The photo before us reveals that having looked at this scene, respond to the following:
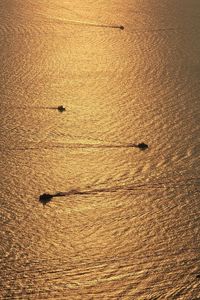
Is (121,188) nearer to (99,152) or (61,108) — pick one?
(99,152)

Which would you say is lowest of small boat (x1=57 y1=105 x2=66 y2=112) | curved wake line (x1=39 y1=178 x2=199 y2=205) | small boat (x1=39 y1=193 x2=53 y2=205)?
small boat (x1=39 y1=193 x2=53 y2=205)

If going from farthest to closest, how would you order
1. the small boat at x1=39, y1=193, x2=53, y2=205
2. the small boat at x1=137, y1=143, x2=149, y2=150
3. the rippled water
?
the small boat at x1=137, y1=143, x2=149, y2=150
the small boat at x1=39, y1=193, x2=53, y2=205
the rippled water

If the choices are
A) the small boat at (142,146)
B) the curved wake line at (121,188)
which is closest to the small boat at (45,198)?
the curved wake line at (121,188)

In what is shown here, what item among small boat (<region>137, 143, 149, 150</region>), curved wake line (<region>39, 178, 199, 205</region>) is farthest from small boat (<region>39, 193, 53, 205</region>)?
small boat (<region>137, 143, 149, 150</region>)

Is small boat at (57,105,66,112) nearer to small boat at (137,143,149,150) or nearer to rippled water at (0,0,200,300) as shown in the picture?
rippled water at (0,0,200,300)

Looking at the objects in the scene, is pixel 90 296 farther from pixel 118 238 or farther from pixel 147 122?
pixel 147 122

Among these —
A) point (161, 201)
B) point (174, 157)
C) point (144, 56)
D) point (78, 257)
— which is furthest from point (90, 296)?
point (144, 56)

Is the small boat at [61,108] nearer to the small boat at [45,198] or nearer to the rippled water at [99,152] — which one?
the rippled water at [99,152]

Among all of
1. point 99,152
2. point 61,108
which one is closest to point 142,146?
point 99,152
